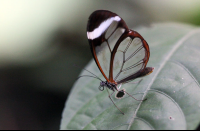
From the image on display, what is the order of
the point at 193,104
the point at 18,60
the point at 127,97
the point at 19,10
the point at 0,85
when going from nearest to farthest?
the point at 193,104 < the point at 127,97 < the point at 19,10 < the point at 18,60 < the point at 0,85

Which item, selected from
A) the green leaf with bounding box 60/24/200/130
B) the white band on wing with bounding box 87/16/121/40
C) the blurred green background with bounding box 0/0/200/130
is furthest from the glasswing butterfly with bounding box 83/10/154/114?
the blurred green background with bounding box 0/0/200/130

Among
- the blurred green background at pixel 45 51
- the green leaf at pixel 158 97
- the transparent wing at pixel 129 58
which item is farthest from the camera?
the blurred green background at pixel 45 51

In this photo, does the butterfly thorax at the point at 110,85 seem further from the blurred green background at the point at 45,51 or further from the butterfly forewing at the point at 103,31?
the blurred green background at the point at 45,51

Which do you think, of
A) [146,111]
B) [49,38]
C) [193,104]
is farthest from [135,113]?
[49,38]

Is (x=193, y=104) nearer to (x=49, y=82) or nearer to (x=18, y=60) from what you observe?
(x=49, y=82)

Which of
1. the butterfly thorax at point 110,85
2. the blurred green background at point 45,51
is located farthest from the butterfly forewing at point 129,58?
the blurred green background at point 45,51

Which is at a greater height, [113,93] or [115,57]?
[115,57]
